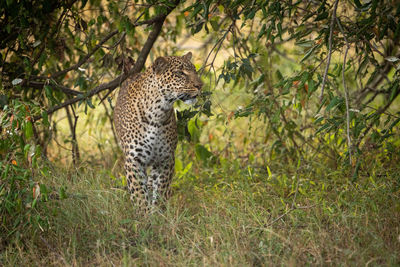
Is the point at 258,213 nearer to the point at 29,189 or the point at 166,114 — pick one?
the point at 166,114

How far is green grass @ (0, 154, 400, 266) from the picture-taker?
3730 mm

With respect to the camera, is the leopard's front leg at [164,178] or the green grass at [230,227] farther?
the leopard's front leg at [164,178]

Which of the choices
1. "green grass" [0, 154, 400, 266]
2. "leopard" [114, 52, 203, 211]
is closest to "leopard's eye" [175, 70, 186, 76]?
"leopard" [114, 52, 203, 211]

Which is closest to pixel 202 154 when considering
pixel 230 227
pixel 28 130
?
pixel 230 227

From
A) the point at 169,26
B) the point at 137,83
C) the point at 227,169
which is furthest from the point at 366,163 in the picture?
the point at 169,26

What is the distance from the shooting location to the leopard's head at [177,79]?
5058mm

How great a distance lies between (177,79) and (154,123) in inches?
20.0

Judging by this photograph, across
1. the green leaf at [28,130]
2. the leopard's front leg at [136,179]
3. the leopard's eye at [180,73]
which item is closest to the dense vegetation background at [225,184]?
the green leaf at [28,130]

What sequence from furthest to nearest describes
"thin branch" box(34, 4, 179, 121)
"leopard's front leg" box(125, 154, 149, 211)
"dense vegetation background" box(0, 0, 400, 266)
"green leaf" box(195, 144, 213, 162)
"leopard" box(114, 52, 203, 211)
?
"green leaf" box(195, 144, 213, 162) < "thin branch" box(34, 4, 179, 121) < "leopard's front leg" box(125, 154, 149, 211) < "leopard" box(114, 52, 203, 211) < "dense vegetation background" box(0, 0, 400, 266)

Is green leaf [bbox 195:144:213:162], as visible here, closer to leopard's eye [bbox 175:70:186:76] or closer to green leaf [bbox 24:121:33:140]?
leopard's eye [bbox 175:70:186:76]

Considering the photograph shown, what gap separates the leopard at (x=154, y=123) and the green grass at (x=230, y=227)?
222 mm

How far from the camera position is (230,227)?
418 cm

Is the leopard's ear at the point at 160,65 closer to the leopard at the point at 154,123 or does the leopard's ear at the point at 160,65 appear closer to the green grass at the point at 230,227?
the leopard at the point at 154,123

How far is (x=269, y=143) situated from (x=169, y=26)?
1.91m
